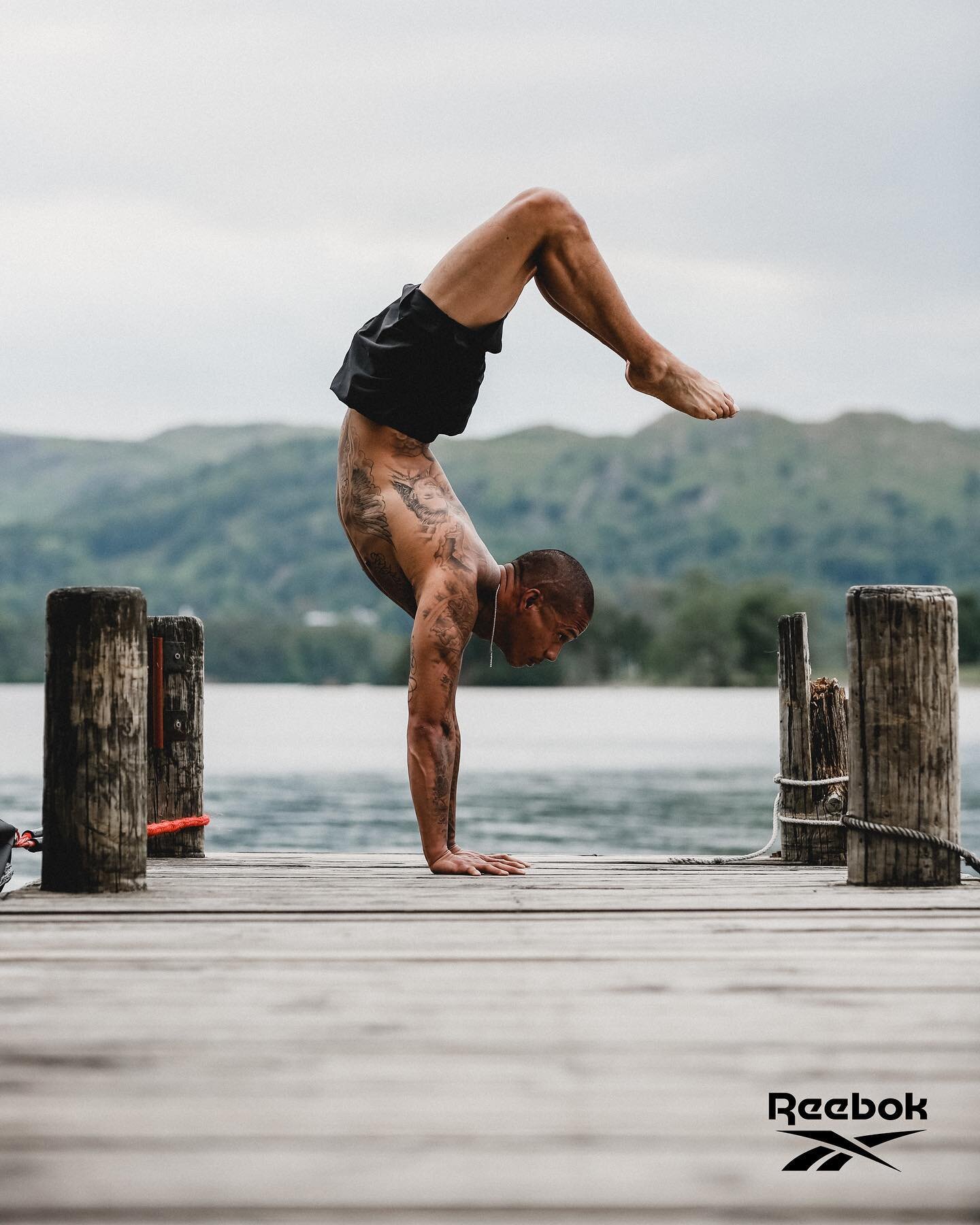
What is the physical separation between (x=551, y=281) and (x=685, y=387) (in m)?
0.62

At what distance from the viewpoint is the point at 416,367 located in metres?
5.11

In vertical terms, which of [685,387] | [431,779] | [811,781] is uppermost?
[685,387]

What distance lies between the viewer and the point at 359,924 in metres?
3.81

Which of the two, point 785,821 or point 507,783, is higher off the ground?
point 785,821

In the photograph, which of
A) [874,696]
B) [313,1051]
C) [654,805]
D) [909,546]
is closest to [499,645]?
[874,696]

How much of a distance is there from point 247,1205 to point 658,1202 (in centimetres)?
54

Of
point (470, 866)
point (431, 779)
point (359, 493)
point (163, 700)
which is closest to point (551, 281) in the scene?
point (359, 493)

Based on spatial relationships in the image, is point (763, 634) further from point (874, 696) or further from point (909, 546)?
point (874, 696)

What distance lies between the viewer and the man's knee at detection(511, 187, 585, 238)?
487cm

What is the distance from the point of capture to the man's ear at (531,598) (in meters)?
5.23

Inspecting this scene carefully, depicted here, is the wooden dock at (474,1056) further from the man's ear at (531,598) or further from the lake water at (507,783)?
the lake water at (507,783)

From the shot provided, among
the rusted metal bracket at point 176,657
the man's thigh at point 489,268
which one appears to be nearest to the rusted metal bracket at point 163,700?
the rusted metal bracket at point 176,657

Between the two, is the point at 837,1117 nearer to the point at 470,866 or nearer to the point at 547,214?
the point at 470,866

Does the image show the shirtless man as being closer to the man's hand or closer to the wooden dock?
the man's hand
